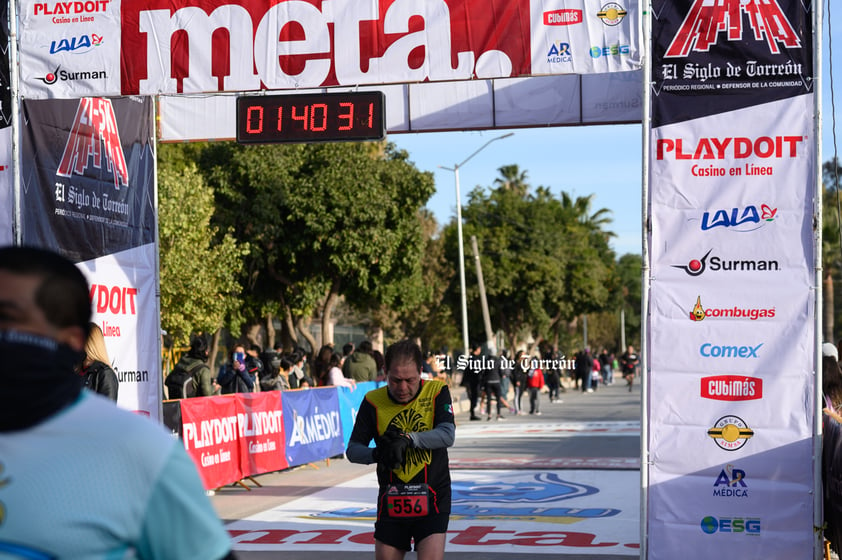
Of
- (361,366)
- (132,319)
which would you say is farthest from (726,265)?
(361,366)

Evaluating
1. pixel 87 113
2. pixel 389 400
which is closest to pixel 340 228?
pixel 87 113

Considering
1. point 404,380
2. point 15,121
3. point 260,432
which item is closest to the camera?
point 404,380

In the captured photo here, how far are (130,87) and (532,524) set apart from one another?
5691 mm

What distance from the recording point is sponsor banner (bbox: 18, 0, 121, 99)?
9648 millimetres

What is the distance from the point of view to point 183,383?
1421cm

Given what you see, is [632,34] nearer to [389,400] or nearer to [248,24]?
[248,24]

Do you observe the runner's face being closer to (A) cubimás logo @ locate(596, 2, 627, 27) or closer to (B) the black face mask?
(B) the black face mask

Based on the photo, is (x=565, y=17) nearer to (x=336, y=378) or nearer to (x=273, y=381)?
(x=273, y=381)

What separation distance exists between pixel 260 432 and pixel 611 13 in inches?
325

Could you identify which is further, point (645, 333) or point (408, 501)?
point (645, 333)

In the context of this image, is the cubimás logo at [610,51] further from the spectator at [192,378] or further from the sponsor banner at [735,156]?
the spectator at [192,378]

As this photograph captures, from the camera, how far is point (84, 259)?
10.3m

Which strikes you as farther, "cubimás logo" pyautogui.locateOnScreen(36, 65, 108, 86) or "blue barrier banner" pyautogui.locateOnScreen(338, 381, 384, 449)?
"blue barrier banner" pyautogui.locateOnScreen(338, 381, 384, 449)

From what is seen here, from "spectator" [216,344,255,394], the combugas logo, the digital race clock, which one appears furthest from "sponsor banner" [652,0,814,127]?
"spectator" [216,344,255,394]
